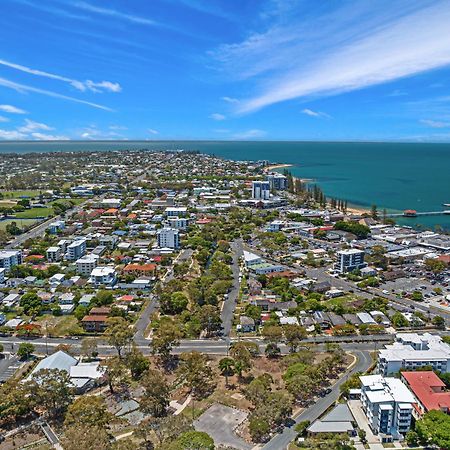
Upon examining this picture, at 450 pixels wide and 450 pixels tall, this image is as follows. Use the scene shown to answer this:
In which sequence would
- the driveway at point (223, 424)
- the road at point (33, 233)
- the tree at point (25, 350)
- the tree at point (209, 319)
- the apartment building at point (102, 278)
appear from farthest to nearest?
the road at point (33, 233) < the apartment building at point (102, 278) < the tree at point (209, 319) < the tree at point (25, 350) < the driveway at point (223, 424)

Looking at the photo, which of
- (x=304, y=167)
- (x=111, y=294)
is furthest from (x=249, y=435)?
(x=304, y=167)

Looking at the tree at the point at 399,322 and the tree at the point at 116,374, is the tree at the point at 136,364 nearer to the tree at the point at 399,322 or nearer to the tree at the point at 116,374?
the tree at the point at 116,374

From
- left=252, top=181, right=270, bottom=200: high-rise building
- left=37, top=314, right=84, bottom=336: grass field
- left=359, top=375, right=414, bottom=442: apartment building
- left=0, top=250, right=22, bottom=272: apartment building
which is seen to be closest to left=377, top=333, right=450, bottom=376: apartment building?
left=359, top=375, right=414, bottom=442: apartment building

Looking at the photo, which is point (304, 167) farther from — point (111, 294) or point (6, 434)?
point (6, 434)

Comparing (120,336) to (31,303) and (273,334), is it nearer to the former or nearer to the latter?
(273,334)

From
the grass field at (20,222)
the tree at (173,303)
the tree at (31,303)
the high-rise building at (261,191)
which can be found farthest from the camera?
the high-rise building at (261,191)

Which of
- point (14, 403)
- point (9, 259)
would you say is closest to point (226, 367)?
point (14, 403)

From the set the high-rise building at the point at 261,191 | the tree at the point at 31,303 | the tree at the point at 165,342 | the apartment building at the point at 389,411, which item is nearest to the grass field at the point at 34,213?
the tree at the point at 31,303
